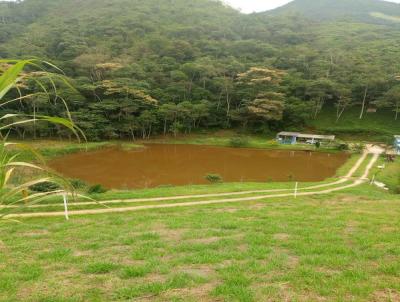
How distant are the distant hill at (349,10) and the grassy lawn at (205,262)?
120 meters

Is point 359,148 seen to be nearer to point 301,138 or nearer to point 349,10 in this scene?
point 301,138

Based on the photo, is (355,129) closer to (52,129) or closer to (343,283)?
(52,129)

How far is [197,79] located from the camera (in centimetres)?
4869

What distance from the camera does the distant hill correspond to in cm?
11329

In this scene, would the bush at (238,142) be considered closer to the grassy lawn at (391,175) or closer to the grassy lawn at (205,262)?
the grassy lawn at (391,175)

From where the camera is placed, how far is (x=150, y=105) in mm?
40094

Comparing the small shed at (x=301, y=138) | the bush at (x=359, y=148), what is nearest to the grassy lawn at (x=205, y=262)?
the bush at (x=359, y=148)

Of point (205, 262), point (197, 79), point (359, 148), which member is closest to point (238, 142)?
point (359, 148)

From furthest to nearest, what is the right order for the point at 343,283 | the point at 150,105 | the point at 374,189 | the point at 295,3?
the point at 295,3, the point at 150,105, the point at 374,189, the point at 343,283

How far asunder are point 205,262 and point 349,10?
503 feet

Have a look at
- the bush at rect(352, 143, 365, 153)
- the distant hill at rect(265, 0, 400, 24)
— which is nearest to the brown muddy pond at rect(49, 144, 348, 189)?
the bush at rect(352, 143, 365, 153)

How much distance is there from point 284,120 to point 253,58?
19.6 m

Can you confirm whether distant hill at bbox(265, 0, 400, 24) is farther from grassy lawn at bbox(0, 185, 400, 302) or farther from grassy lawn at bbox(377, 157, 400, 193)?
grassy lawn at bbox(0, 185, 400, 302)

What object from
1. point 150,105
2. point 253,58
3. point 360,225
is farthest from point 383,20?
point 360,225
